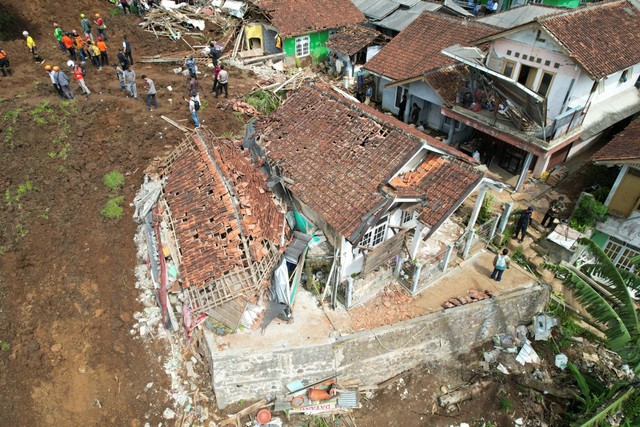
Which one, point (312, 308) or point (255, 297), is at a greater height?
point (255, 297)

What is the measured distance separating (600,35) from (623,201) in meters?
7.29

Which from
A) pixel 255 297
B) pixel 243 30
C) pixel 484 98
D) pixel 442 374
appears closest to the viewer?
pixel 255 297

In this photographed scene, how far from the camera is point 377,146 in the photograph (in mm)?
13234

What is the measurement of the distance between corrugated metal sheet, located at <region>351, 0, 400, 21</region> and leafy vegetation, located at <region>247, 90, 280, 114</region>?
1306 centimetres

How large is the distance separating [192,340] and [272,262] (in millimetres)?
3711

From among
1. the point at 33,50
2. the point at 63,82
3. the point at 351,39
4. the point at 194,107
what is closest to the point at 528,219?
the point at 194,107

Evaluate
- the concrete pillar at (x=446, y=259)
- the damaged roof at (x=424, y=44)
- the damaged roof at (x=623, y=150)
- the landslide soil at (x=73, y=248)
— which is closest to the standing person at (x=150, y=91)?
the landslide soil at (x=73, y=248)

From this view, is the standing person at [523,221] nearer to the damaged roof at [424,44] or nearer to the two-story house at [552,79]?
the two-story house at [552,79]

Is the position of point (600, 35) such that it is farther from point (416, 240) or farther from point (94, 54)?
point (94, 54)

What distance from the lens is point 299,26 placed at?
29031 mm

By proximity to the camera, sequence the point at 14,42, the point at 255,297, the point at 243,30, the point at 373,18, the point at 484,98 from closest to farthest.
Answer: the point at 255,297, the point at 484,98, the point at 14,42, the point at 243,30, the point at 373,18

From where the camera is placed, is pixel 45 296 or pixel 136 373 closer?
pixel 136 373

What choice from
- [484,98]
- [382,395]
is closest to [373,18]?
[484,98]

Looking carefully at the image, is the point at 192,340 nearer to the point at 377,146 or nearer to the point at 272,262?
the point at 272,262
